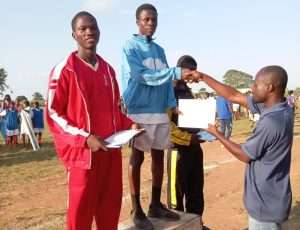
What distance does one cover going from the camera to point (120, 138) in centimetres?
303

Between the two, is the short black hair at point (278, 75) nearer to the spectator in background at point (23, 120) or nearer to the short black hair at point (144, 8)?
the short black hair at point (144, 8)

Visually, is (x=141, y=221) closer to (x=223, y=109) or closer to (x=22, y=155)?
(x=22, y=155)

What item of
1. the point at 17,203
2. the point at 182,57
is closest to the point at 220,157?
the point at 17,203

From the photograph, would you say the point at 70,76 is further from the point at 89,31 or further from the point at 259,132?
the point at 259,132

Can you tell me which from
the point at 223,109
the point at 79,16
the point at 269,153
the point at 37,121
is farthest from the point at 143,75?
the point at 37,121

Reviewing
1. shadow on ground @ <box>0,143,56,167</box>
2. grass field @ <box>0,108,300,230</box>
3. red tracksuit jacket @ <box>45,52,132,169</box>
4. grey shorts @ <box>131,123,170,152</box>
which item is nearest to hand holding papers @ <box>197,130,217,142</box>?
grey shorts @ <box>131,123,170,152</box>

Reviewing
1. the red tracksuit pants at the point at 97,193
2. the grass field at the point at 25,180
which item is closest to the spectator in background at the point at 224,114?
the grass field at the point at 25,180

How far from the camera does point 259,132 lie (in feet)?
9.61

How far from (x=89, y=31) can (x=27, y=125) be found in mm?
12896

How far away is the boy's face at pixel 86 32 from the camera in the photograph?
308 cm

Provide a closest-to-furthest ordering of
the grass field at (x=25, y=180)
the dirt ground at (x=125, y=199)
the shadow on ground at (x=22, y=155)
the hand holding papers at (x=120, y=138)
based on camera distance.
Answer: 1. the hand holding papers at (x=120, y=138)
2. the dirt ground at (x=125, y=199)
3. the grass field at (x=25, y=180)
4. the shadow on ground at (x=22, y=155)

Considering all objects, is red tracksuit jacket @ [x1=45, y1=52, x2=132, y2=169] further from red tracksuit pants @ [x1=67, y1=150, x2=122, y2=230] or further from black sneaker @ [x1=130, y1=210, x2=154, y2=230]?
black sneaker @ [x1=130, y1=210, x2=154, y2=230]

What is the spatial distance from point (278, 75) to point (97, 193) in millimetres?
1523

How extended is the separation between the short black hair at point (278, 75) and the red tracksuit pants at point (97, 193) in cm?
124
